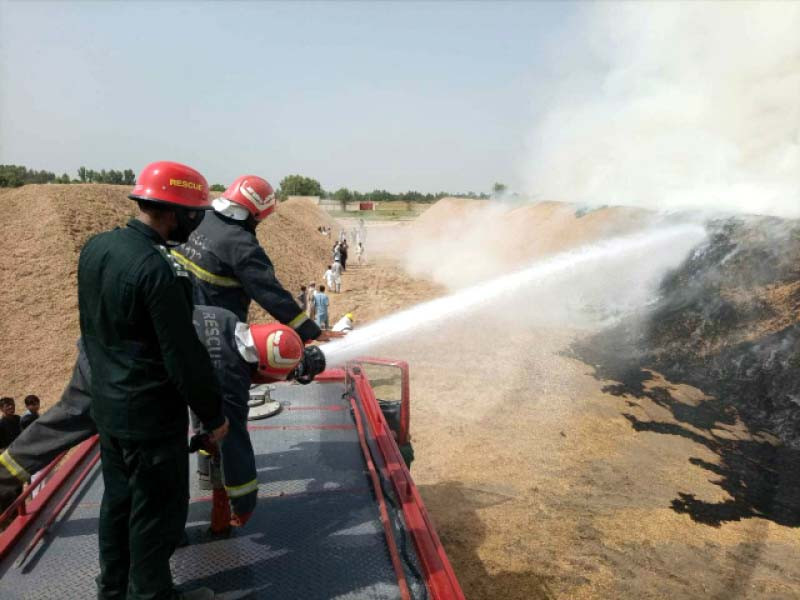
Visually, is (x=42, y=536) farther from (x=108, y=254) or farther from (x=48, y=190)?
(x=48, y=190)

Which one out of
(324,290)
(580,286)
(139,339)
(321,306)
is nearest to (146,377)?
(139,339)

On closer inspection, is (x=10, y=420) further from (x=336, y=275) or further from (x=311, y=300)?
(x=336, y=275)

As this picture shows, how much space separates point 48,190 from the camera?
1425cm

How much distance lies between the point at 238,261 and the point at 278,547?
155 centimetres

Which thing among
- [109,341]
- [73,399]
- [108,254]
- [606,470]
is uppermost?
[108,254]

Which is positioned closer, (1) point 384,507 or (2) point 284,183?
(1) point 384,507

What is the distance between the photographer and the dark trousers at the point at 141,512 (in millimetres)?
1856

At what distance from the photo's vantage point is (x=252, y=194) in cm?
307

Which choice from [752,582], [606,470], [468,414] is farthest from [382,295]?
[752,582]

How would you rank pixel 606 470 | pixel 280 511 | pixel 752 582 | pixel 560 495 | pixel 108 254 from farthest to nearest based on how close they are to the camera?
pixel 606 470
pixel 560 495
pixel 752 582
pixel 280 511
pixel 108 254

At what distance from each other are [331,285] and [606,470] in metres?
12.6

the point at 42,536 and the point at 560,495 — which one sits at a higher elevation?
the point at 42,536

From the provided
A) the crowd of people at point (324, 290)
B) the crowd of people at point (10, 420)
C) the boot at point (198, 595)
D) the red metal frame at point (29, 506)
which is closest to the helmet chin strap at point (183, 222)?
the boot at point (198, 595)

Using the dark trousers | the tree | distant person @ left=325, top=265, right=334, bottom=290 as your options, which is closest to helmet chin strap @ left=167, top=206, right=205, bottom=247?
the dark trousers
